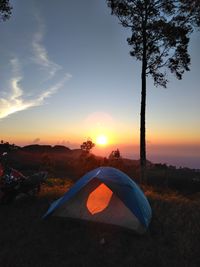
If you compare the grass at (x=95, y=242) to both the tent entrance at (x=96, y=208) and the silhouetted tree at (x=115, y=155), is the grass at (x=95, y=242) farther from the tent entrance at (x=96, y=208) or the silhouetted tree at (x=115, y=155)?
the silhouetted tree at (x=115, y=155)

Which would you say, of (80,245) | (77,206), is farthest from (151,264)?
(77,206)

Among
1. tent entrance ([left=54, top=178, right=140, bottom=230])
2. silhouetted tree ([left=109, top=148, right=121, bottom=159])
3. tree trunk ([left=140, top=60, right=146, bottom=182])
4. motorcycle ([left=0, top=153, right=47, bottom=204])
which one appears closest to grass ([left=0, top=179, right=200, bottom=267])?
tent entrance ([left=54, top=178, right=140, bottom=230])

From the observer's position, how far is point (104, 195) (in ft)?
36.8

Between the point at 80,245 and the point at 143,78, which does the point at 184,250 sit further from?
the point at 143,78

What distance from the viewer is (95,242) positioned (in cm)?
898

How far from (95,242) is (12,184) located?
4.95 m

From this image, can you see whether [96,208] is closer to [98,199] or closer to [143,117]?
[98,199]

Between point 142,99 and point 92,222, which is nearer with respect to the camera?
point 92,222

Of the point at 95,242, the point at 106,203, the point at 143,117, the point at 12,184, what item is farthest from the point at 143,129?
the point at 95,242

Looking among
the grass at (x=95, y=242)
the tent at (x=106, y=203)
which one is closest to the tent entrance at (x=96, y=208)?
the tent at (x=106, y=203)

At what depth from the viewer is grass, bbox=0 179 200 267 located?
315 inches

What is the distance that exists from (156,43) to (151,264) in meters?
13.9

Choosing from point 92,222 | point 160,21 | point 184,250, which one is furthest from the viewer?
point 160,21

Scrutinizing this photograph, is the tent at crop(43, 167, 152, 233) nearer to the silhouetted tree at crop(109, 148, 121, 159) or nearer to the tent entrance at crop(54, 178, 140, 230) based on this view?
the tent entrance at crop(54, 178, 140, 230)
